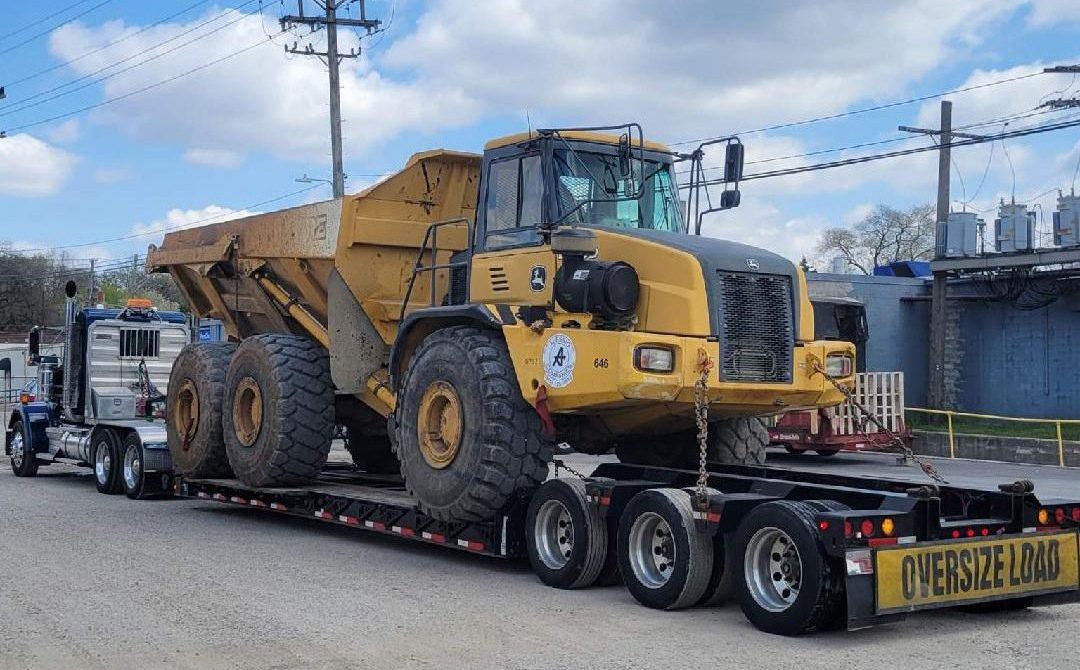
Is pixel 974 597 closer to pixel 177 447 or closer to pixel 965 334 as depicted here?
pixel 177 447

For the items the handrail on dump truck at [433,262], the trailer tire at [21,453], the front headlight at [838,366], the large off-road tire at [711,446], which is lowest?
A: the trailer tire at [21,453]

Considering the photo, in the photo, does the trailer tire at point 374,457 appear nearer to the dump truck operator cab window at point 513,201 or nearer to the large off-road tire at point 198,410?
the large off-road tire at point 198,410

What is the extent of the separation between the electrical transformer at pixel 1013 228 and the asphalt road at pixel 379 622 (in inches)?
801

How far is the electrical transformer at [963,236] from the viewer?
29125mm

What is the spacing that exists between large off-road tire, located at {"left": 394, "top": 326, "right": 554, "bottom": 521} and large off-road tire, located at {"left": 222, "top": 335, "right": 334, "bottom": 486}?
2307 millimetres

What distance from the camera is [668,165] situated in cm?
1120

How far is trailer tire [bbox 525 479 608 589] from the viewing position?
30.7 feet

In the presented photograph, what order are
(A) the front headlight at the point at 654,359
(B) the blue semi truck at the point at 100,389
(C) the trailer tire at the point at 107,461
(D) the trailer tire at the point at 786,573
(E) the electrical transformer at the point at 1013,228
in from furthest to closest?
(E) the electrical transformer at the point at 1013,228
(B) the blue semi truck at the point at 100,389
(C) the trailer tire at the point at 107,461
(A) the front headlight at the point at 654,359
(D) the trailer tire at the point at 786,573

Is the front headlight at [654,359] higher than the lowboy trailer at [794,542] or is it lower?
higher

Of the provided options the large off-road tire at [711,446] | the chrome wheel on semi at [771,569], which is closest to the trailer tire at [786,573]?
the chrome wheel on semi at [771,569]

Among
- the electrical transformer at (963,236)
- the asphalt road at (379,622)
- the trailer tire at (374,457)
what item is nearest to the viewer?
the asphalt road at (379,622)

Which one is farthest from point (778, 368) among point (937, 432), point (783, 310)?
point (937, 432)

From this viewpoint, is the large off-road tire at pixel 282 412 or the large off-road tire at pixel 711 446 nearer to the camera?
the large off-road tire at pixel 711 446

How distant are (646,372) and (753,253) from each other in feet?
4.94
